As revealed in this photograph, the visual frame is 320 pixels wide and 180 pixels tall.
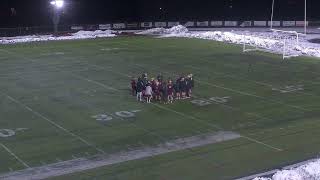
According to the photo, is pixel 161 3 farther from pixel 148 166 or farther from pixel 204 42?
pixel 148 166

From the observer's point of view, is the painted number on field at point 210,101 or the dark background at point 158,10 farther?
the dark background at point 158,10

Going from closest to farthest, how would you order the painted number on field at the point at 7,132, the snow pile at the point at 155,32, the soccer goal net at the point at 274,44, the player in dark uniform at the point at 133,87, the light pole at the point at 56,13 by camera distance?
the painted number on field at the point at 7,132
the player in dark uniform at the point at 133,87
the soccer goal net at the point at 274,44
the light pole at the point at 56,13
the snow pile at the point at 155,32

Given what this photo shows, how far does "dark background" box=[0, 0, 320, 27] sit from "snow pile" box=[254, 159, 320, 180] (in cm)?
5180

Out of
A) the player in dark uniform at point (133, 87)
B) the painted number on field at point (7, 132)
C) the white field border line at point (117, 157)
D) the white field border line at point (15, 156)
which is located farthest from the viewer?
the player in dark uniform at point (133, 87)

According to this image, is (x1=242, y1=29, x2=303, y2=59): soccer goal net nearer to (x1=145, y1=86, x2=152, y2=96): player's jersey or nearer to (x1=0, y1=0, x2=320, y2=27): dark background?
(x1=0, y1=0, x2=320, y2=27): dark background

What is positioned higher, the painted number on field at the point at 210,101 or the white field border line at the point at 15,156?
the painted number on field at the point at 210,101

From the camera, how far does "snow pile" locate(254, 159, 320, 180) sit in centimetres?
1534

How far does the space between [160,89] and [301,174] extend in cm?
1128

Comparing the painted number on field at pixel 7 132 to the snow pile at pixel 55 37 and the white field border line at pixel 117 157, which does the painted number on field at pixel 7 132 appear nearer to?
the white field border line at pixel 117 157

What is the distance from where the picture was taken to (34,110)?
958 inches

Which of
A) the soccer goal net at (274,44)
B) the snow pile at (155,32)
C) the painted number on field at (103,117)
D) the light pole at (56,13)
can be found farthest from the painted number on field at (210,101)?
the light pole at (56,13)

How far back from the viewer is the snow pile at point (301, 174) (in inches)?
604

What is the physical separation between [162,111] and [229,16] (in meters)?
46.4

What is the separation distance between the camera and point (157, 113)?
23.8 m
